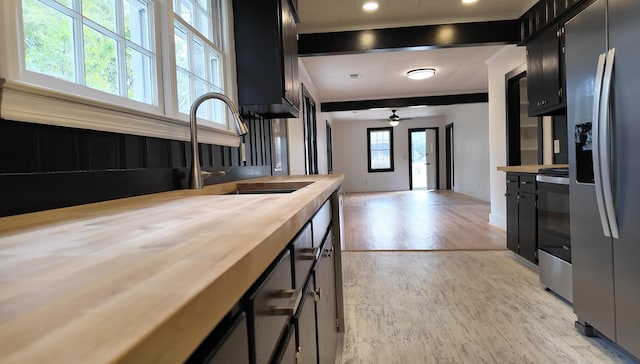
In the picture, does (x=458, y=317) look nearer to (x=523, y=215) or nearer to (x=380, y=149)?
(x=523, y=215)

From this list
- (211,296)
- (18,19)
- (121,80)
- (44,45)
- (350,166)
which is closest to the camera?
(211,296)

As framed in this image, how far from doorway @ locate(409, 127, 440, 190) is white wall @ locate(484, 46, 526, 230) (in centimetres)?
672

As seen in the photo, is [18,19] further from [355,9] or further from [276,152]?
[355,9]

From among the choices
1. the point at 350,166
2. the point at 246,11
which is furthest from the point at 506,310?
the point at 350,166

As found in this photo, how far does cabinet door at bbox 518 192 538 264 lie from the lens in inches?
121

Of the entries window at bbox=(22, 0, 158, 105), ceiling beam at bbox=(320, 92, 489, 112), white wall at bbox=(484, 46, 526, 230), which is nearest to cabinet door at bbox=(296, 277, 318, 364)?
window at bbox=(22, 0, 158, 105)

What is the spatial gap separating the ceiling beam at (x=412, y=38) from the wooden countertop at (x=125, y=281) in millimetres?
3660

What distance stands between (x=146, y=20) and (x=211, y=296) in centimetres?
160

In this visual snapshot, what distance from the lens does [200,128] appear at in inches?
74.2

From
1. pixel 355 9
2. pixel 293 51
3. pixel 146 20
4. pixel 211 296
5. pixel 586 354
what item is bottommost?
pixel 586 354

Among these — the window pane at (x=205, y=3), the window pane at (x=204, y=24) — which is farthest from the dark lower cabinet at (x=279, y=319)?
the window pane at (x=205, y=3)

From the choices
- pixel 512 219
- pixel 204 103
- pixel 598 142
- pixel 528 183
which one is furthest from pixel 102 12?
pixel 512 219

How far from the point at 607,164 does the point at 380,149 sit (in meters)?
10.7

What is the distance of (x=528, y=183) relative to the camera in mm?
3146
